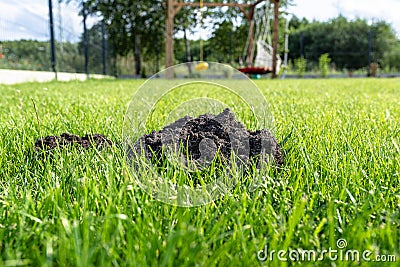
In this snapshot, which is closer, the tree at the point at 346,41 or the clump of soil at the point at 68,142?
the clump of soil at the point at 68,142

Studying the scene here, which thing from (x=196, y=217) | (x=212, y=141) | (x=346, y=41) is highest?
(x=346, y=41)

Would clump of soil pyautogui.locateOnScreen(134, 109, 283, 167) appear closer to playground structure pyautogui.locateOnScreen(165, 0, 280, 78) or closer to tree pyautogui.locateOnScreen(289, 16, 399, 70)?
playground structure pyautogui.locateOnScreen(165, 0, 280, 78)

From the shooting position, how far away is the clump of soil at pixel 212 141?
4.51 ft

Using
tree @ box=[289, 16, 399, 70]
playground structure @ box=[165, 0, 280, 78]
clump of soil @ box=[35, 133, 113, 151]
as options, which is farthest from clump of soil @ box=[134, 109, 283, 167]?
tree @ box=[289, 16, 399, 70]

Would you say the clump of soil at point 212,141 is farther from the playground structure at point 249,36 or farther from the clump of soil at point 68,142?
the playground structure at point 249,36

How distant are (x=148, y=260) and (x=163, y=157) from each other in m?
0.65

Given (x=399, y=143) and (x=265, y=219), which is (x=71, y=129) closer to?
(x=265, y=219)

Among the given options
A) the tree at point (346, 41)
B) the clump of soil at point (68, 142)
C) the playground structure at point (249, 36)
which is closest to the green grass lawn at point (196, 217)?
the clump of soil at point (68, 142)

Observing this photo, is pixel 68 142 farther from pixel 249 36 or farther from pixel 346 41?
pixel 346 41

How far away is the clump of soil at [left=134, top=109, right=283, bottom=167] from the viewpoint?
137 centimetres

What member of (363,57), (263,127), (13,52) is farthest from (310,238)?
(363,57)

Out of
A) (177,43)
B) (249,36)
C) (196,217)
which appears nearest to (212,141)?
(196,217)

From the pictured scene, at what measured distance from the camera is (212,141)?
1.42m

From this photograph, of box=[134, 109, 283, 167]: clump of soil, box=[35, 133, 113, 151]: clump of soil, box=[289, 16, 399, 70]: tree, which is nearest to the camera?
box=[134, 109, 283, 167]: clump of soil
